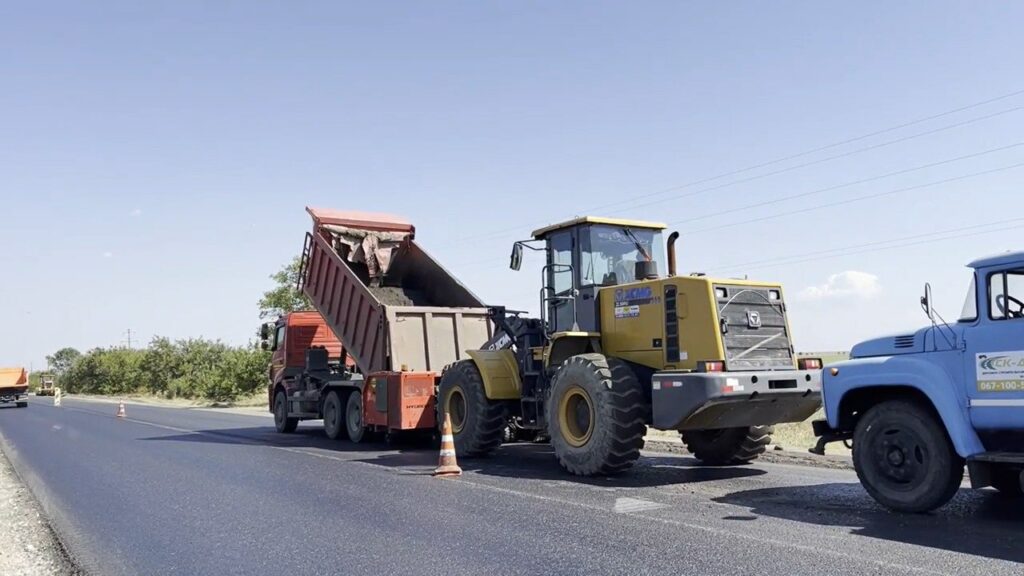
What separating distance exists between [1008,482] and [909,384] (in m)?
1.54

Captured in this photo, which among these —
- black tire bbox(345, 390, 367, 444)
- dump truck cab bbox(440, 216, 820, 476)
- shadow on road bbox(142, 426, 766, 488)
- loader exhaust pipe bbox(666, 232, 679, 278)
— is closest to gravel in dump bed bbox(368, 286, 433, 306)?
black tire bbox(345, 390, 367, 444)

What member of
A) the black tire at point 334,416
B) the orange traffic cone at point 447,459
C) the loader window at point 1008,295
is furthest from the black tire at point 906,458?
the black tire at point 334,416

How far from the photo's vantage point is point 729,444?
10609mm

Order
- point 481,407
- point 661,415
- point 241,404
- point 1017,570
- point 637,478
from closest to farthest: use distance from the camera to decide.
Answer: point 1017,570 → point 661,415 → point 637,478 → point 481,407 → point 241,404

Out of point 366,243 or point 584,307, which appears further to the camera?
point 366,243

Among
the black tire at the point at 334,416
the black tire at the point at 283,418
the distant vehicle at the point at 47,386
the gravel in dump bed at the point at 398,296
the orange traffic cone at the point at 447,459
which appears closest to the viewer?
the orange traffic cone at the point at 447,459

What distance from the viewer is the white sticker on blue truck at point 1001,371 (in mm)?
6379

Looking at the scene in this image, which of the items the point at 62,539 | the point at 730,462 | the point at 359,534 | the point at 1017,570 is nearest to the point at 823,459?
the point at 730,462

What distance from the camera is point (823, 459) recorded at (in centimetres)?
1111

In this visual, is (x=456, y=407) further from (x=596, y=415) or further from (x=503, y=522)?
(x=503, y=522)

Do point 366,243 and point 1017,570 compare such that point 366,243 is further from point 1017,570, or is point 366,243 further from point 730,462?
point 1017,570

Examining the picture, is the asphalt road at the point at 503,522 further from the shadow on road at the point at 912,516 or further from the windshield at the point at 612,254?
the windshield at the point at 612,254

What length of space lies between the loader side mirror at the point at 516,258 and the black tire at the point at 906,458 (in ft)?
15.7

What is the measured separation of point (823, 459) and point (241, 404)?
34260 millimetres
